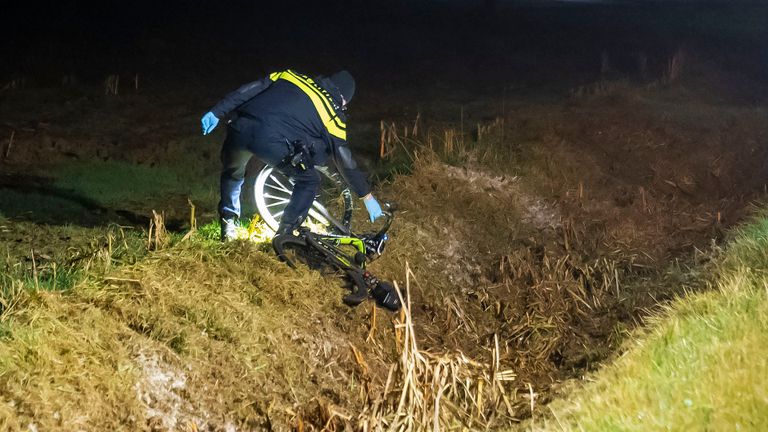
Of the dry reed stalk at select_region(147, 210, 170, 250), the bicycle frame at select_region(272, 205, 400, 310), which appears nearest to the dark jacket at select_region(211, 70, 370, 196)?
the bicycle frame at select_region(272, 205, 400, 310)

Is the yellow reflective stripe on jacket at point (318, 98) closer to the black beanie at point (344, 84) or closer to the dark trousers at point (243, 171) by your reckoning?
the black beanie at point (344, 84)

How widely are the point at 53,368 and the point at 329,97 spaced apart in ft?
9.27

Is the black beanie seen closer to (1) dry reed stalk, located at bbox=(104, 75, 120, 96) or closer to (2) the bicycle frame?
(2) the bicycle frame

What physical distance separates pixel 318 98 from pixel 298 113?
0.20 meters

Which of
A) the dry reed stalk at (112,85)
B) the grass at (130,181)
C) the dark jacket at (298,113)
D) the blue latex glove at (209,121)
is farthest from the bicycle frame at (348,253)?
the dry reed stalk at (112,85)

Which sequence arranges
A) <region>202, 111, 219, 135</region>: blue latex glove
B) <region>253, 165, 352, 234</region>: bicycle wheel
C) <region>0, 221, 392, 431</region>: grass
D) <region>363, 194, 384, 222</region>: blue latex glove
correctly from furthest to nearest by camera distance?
<region>253, 165, 352, 234</region>: bicycle wheel → <region>363, 194, 384, 222</region>: blue latex glove → <region>202, 111, 219, 135</region>: blue latex glove → <region>0, 221, 392, 431</region>: grass

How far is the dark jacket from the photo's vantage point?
20.6ft

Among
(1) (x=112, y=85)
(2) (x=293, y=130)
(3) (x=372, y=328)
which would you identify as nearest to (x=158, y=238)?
(2) (x=293, y=130)

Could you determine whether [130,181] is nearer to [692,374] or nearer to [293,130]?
[293,130]

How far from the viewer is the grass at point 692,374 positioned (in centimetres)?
444

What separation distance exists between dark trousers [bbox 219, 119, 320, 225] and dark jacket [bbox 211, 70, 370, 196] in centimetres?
6

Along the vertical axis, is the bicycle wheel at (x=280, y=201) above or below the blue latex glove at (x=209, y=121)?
below

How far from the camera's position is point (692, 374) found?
4887mm

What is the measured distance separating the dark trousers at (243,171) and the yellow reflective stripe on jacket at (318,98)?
0.35 m
